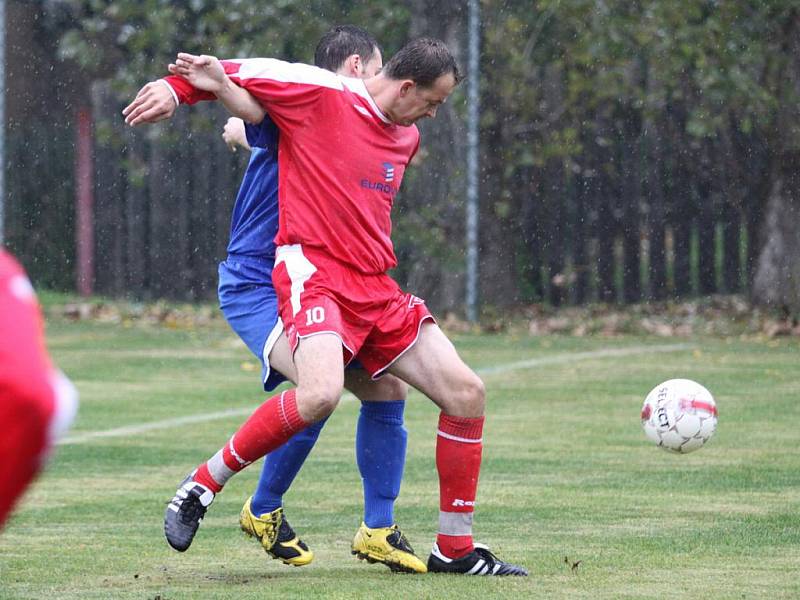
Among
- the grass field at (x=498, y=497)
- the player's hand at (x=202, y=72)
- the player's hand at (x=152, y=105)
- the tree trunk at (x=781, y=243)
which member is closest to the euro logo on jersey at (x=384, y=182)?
the player's hand at (x=202, y=72)

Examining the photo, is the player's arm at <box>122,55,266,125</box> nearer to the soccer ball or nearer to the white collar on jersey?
the white collar on jersey

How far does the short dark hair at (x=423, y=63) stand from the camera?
5.33 metres

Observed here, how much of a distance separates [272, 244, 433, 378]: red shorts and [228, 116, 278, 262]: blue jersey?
0.90ft

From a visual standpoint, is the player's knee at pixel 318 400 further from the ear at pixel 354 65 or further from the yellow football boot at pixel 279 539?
the ear at pixel 354 65

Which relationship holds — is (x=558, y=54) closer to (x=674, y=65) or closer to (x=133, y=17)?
(x=674, y=65)

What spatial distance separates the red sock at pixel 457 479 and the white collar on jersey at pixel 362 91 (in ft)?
3.44

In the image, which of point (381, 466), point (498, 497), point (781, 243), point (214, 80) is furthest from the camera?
point (781, 243)

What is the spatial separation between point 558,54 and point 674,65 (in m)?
1.36

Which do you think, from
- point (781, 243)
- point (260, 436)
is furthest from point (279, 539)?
point (781, 243)

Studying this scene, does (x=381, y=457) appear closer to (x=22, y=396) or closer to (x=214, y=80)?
(x=214, y=80)

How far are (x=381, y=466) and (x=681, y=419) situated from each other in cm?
148

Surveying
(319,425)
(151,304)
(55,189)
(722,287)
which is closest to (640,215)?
(722,287)

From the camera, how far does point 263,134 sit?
5.54m

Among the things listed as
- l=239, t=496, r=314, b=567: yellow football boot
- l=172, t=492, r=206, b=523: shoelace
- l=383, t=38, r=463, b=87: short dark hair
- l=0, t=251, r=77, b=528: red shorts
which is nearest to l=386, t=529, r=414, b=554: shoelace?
l=239, t=496, r=314, b=567: yellow football boot
